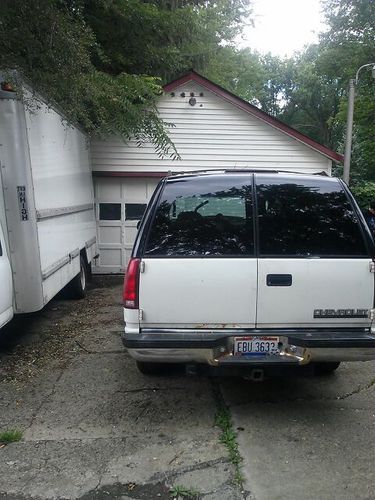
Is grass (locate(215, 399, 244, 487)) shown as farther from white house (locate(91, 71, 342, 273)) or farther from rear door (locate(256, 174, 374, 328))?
white house (locate(91, 71, 342, 273))

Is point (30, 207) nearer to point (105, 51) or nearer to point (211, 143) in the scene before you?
point (105, 51)

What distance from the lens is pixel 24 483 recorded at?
9.66ft

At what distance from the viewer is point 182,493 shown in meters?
2.80

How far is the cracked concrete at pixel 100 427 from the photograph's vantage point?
115 inches

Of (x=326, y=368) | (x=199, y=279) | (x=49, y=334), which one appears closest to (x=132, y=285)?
(x=199, y=279)

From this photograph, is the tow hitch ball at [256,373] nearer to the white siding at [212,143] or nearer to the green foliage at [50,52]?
the green foliage at [50,52]

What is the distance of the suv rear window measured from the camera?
3.44 meters

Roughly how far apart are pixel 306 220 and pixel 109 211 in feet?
25.5

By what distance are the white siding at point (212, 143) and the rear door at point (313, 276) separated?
7.27 metres

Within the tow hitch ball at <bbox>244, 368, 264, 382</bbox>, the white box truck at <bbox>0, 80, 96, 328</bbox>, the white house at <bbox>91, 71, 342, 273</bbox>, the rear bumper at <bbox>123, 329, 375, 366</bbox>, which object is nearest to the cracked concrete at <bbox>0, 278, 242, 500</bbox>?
the tow hitch ball at <bbox>244, 368, 264, 382</bbox>

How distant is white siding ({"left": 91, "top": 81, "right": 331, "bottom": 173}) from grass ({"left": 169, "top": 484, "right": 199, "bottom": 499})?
839cm

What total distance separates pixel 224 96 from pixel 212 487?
8926 mm

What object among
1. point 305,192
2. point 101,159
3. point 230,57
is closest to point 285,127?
point 101,159

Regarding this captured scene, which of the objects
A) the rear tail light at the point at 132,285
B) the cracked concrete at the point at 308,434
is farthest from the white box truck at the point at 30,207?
the cracked concrete at the point at 308,434
